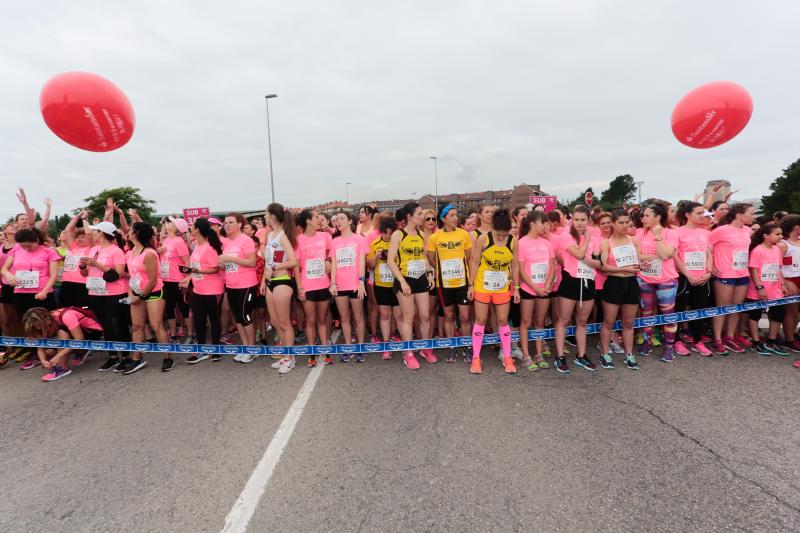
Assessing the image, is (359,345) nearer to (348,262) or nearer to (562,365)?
(348,262)

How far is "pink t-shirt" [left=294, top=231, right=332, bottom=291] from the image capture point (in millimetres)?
4703

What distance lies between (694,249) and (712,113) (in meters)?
2.22

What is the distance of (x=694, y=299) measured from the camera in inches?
197

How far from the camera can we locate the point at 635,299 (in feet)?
14.4

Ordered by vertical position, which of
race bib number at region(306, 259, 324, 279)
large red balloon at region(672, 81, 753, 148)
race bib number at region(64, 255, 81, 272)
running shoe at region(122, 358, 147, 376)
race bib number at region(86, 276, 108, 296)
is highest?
large red balloon at region(672, 81, 753, 148)

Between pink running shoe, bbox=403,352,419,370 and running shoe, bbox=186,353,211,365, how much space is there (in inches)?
113

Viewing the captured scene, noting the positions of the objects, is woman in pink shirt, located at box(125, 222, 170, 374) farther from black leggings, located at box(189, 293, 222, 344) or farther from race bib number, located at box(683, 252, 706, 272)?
race bib number, located at box(683, 252, 706, 272)

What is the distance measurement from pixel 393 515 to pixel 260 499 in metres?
0.88

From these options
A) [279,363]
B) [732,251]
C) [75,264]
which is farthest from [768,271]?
[75,264]

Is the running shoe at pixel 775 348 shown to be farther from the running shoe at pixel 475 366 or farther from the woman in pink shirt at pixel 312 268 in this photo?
the woman in pink shirt at pixel 312 268

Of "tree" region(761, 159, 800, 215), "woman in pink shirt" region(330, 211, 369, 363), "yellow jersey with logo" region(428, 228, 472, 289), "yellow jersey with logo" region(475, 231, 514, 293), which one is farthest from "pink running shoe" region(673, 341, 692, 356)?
"tree" region(761, 159, 800, 215)

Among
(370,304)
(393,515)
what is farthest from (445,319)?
(393,515)

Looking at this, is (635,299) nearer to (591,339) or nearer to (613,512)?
(591,339)

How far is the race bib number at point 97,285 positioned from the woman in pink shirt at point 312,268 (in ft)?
8.43
